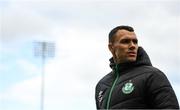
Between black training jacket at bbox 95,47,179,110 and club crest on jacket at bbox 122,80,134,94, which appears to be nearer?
black training jacket at bbox 95,47,179,110

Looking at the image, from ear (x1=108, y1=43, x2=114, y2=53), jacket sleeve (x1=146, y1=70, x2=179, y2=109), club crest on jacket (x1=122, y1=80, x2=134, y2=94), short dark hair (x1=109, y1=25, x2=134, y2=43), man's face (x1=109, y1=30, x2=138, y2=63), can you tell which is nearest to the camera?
jacket sleeve (x1=146, y1=70, x2=179, y2=109)

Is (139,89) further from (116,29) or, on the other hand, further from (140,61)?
(116,29)

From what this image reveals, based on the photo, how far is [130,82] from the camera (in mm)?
4480

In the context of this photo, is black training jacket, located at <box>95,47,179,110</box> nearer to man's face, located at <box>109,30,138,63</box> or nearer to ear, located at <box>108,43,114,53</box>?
man's face, located at <box>109,30,138,63</box>

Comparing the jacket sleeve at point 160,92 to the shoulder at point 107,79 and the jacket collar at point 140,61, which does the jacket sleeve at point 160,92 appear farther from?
the shoulder at point 107,79

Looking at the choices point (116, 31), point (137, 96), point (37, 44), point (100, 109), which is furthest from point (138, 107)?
point (37, 44)

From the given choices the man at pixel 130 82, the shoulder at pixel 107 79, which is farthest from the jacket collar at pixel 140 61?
the shoulder at pixel 107 79

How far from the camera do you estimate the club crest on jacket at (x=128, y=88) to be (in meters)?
4.42

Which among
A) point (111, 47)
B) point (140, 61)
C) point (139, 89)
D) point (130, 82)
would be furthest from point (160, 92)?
point (111, 47)

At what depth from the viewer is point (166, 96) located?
4270 millimetres

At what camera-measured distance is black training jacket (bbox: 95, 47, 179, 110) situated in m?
4.30

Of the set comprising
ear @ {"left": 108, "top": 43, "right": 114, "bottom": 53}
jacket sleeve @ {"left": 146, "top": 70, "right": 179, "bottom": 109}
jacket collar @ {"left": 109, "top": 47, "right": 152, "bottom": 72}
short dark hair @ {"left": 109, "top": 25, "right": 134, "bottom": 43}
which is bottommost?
jacket sleeve @ {"left": 146, "top": 70, "right": 179, "bottom": 109}

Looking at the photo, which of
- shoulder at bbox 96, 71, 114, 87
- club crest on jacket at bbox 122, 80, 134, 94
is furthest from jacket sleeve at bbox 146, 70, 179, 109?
shoulder at bbox 96, 71, 114, 87

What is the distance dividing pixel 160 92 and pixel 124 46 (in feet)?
1.77
